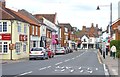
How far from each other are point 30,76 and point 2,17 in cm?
2662

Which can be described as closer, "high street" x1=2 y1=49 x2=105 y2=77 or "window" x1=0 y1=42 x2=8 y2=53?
"high street" x1=2 y1=49 x2=105 y2=77

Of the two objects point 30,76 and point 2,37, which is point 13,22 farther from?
point 30,76

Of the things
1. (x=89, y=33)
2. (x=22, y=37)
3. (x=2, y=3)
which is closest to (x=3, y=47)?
(x=22, y=37)

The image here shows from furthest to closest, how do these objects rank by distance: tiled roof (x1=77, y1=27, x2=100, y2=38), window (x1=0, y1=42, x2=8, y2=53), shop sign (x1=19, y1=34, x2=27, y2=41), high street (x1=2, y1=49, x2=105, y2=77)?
tiled roof (x1=77, y1=27, x2=100, y2=38), shop sign (x1=19, y1=34, x2=27, y2=41), window (x1=0, y1=42, x2=8, y2=53), high street (x1=2, y1=49, x2=105, y2=77)

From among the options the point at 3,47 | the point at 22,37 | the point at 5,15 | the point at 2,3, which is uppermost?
the point at 2,3

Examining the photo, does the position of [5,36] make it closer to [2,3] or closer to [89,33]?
[2,3]

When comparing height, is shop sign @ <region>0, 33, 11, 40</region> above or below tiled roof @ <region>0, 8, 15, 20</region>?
below

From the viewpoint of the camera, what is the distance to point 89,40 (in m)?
170

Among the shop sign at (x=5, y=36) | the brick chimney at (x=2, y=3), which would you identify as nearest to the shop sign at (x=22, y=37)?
the shop sign at (x=5, y=36)

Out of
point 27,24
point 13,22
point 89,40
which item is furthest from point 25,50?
point 89,40

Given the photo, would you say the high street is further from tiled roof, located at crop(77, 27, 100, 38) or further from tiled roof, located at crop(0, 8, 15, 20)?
tiled roof, located at crop(77, 27, 100, 38)

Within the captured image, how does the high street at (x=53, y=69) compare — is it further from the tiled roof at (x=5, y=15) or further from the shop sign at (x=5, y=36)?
the tiled roof at (x=5, y=15)

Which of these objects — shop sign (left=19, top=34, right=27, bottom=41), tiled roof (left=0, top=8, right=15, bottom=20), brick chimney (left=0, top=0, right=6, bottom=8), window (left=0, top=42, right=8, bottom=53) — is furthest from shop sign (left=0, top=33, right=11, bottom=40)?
brick chimney (left=0, top=0, right=6, bottom=8)

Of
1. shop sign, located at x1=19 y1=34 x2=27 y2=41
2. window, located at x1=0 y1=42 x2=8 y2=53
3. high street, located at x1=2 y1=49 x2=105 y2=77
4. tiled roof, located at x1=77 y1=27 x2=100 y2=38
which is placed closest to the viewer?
high street, located at x1=2 y1=49 x2=105 y2=77
